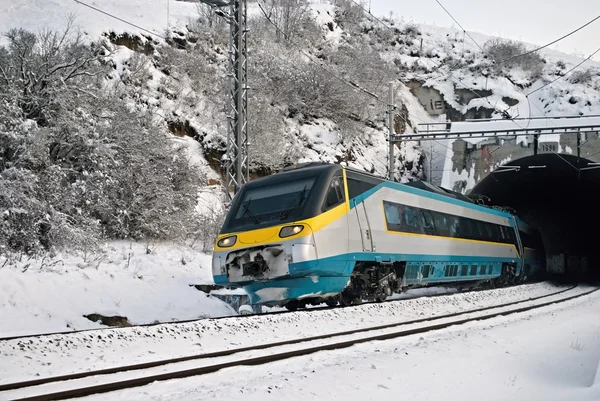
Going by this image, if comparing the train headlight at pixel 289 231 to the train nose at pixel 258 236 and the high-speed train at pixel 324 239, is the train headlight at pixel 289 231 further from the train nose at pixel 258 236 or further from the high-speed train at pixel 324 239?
the train nose at pixel 258 236

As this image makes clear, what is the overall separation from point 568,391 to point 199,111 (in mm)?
25831

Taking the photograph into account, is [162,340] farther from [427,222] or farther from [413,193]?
[427,222]

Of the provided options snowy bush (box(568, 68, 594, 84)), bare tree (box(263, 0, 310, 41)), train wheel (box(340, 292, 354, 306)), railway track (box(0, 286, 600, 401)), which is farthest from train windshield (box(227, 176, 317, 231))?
snowy bush (box(568, 68, 594, 84))

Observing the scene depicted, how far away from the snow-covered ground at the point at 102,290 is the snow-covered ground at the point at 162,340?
247 cm

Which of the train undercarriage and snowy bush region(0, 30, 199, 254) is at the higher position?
snowy bush region(0, 30, 199, 254)

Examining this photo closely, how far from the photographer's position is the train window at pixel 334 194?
37.6 ft

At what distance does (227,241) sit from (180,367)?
5465 mm

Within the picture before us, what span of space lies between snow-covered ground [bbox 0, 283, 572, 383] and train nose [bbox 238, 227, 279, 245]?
1.66 meters

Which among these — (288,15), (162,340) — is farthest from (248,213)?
(288,15)

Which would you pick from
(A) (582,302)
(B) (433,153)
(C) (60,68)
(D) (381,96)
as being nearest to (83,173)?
(C) (60,68)

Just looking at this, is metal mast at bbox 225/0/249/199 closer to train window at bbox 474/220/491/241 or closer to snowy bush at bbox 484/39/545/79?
train window at bbox 474/220/491/241

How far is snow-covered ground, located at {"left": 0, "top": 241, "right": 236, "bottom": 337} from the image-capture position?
1028 cm

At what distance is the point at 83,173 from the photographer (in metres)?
16.1

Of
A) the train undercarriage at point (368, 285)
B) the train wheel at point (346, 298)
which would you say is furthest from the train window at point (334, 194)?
the train wheel at point (346, 298)
